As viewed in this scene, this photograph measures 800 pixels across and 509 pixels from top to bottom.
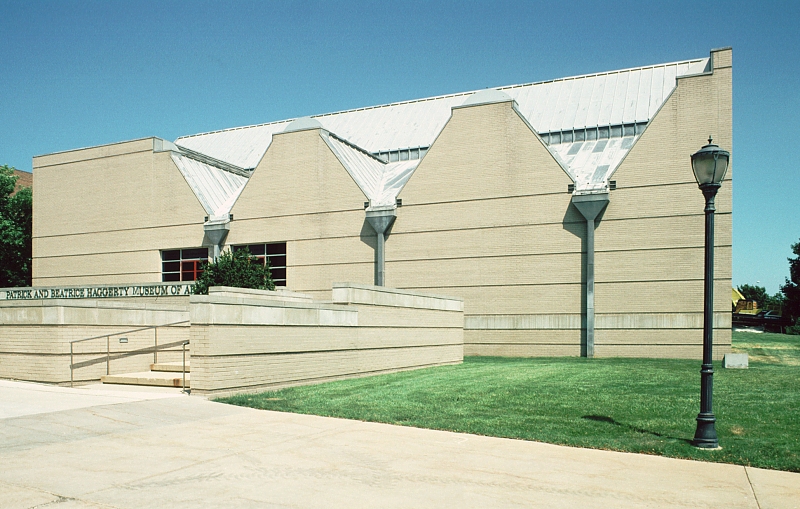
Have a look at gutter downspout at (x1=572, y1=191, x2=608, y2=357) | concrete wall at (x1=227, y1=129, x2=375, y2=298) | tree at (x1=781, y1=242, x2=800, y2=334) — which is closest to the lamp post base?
gutter downspout at (x1=572, y1=191, x2=608, y2=357)

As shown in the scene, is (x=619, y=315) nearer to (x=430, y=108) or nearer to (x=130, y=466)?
(x=430, y=108)

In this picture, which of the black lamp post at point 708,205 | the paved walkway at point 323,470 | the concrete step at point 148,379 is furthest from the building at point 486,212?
the paved walkway at point 323,470

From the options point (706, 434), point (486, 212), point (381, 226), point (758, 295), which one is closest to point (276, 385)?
point (706, 434)

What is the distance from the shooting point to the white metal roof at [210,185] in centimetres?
3275

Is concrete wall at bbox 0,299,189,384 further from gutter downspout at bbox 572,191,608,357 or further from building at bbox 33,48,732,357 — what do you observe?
gutter downspout at bbox 572,191,608,357

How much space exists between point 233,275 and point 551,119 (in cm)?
1800

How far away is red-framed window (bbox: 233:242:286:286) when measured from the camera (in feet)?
103

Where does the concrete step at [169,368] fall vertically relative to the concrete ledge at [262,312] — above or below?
below

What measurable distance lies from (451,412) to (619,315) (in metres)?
16.2

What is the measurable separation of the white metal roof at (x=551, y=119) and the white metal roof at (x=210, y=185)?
2.84 metres

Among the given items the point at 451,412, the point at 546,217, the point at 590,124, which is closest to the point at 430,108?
the point at 590,124

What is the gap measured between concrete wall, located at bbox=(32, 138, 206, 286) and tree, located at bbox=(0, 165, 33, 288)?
4.68 meters

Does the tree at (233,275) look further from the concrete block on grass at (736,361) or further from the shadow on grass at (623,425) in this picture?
the shadow on grass at (623,425)

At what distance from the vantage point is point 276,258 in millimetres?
31500
